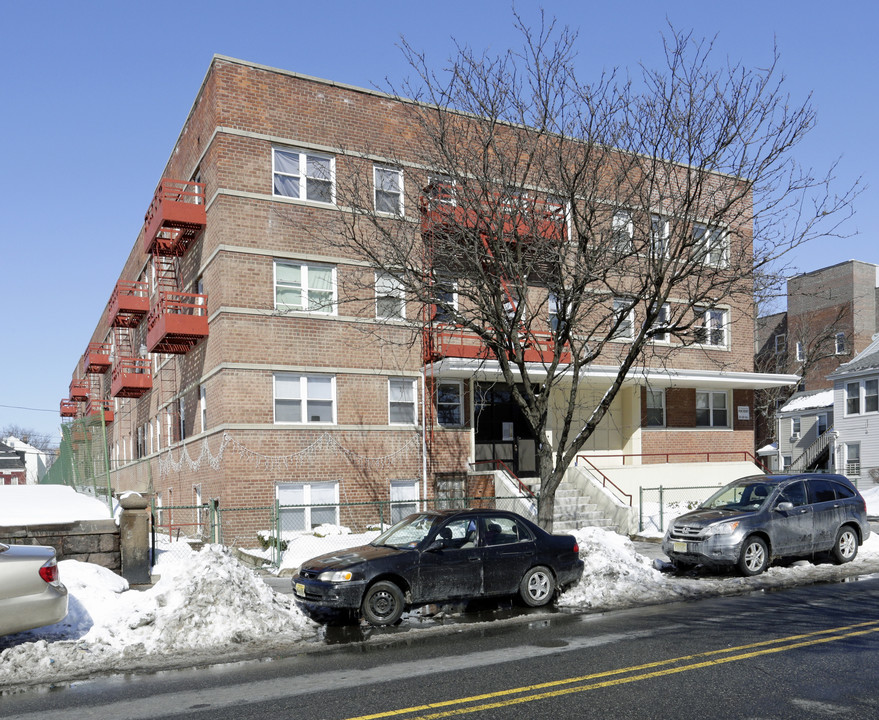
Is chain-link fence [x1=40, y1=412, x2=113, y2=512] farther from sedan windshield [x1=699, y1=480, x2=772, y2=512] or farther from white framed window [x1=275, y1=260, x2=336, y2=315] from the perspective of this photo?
sedan windshield [x1=699, y1=480, x2=772, y2=512]

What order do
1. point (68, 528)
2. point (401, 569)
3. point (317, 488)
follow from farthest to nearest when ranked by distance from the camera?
point (317, 488), point (68, 528), point (401, 569)

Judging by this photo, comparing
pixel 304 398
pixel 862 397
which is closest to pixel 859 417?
pixel 862 397

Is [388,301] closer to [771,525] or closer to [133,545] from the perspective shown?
[133,545]

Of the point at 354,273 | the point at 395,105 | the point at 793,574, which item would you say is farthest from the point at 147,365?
the point at 793,574

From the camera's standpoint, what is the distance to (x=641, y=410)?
87.9ft

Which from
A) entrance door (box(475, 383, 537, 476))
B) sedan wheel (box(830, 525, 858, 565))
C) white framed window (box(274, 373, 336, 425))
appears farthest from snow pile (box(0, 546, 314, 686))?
entrance door (box(475, 383, 537, 476))

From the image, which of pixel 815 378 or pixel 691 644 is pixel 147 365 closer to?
pixel 691 644

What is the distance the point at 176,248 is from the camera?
23.8 metres

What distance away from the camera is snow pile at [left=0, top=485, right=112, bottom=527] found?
47.2 feet

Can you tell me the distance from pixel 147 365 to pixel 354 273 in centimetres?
1294

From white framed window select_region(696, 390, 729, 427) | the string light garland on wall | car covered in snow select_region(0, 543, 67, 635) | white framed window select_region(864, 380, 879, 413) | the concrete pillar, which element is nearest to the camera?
car covered in snow select_region(0, 543, 67, 635)

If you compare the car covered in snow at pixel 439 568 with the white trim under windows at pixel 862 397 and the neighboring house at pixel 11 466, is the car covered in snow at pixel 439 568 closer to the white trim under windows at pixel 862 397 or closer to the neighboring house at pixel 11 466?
the white trim under windows at pixel 862 397

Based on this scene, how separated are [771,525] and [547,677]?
8.09 meters

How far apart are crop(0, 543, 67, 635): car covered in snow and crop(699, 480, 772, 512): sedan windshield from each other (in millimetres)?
11102
